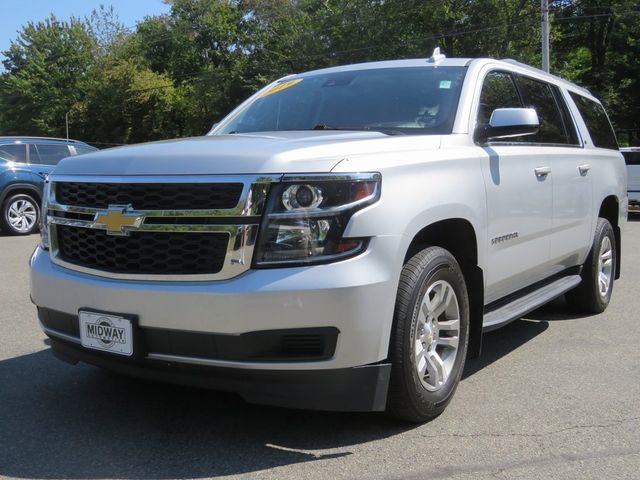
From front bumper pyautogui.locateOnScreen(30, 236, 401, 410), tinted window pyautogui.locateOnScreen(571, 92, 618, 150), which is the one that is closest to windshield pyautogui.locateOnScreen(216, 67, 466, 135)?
front bumper pyautogui.locateOnScreen(30, 236, 401, 410)

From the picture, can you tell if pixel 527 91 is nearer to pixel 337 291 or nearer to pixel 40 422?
pixel 337 291

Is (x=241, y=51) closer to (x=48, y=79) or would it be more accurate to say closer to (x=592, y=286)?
(x=48, y=79)

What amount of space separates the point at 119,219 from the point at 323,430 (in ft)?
4.70

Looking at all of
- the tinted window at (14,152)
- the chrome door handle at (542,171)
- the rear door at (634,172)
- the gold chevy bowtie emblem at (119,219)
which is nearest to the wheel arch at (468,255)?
the chrome door handle at (542,171)

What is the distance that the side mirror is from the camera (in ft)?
12.4

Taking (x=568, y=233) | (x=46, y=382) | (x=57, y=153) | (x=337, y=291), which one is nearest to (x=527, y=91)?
(x=568, y=233)

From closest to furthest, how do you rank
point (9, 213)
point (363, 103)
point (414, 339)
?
point (414, 339), point (363, 103), point (9, 213)

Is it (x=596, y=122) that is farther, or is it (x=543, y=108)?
(x=596, y=122)

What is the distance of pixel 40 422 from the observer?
11.3 ft

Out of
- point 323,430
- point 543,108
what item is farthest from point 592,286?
point 323,430

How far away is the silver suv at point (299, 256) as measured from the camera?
2793 millimetres

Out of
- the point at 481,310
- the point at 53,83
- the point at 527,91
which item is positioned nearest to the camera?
the point at 481,310

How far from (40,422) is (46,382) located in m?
0.67

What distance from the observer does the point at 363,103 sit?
4.27 metres
